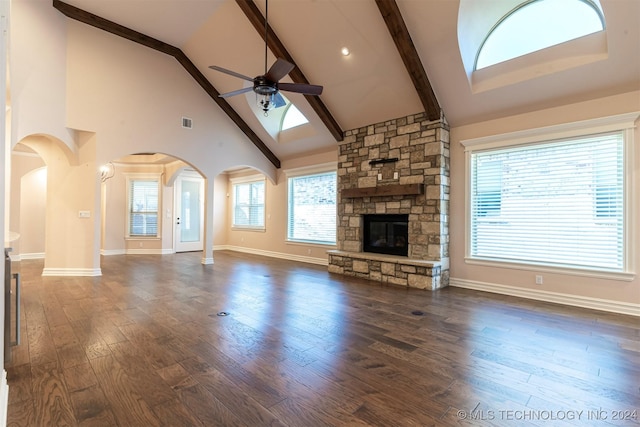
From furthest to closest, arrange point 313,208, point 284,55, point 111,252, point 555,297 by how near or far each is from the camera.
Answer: point 111,252 < point 313,208 < point 284,55 < point 555,297

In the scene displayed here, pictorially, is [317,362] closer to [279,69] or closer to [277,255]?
[279,69]

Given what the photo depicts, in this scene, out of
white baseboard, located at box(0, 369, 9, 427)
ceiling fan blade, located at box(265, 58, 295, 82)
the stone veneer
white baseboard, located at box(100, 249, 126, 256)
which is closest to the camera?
white baseboard, located at box(0, 369, 9, 427)

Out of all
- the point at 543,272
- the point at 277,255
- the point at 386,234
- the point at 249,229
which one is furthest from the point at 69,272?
the point at 543,272

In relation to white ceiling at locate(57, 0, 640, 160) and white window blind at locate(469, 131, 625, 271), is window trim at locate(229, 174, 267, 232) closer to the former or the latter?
white ceiling at locate(57, 0, 640, 160)

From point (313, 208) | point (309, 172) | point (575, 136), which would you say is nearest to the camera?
point (575, 136)

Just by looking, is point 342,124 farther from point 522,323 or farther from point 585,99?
point 522,323

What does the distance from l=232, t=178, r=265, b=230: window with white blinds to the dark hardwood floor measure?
5.19 meters

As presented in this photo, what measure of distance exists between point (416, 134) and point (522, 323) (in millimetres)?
3314

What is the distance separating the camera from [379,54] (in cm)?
488

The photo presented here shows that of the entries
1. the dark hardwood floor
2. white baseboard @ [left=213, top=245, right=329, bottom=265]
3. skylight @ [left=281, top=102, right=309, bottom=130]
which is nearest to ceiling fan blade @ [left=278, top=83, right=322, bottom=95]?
the dark hardwood floor

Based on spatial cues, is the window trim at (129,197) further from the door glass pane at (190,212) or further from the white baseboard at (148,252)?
the door glass pane at (190,212)

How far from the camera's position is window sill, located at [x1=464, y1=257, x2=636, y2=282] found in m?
3.83

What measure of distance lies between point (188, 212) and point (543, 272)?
930 cm

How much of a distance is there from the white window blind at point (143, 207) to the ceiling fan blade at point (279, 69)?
279 inches
